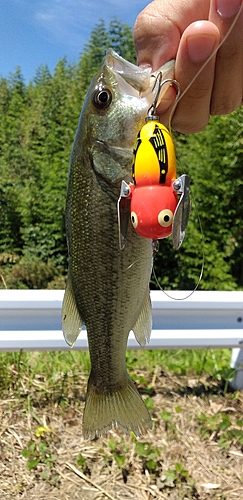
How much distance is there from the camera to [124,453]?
2.65 metres

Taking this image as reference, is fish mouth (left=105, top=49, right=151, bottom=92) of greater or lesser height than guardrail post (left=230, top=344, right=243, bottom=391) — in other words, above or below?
above

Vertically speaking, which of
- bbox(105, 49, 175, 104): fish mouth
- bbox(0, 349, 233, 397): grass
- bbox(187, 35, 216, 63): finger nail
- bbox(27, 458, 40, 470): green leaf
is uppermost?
bbox(187, 35, 216, 63): finger nail

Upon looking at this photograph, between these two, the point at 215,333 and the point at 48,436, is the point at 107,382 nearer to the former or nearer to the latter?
the point at 48,436

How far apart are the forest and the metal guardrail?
4.45 ft

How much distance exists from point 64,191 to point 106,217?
12729mm

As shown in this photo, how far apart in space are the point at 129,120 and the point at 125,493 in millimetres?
1933

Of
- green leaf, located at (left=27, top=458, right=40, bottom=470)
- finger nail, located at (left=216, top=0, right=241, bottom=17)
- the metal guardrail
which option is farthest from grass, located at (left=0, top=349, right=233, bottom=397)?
finger nail, located at (left=216, top=0, right=241, bottom=17)

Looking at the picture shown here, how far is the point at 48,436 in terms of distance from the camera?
276 centimetres

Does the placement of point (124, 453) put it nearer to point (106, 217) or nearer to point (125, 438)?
point (125, 438)

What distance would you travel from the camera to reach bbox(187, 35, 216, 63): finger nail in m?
1.38

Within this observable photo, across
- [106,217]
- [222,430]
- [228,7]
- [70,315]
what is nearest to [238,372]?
[222,430]

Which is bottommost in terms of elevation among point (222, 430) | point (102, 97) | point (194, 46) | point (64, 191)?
point (222, 430)

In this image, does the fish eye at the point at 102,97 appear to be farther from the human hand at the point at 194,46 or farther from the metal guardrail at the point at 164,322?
the metal guardrail at the point at 164,322

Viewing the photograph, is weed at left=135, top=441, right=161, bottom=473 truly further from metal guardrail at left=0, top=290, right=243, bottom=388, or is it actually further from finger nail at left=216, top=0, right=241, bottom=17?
finger nail at left=216, top=0, right=241, bottom=17
